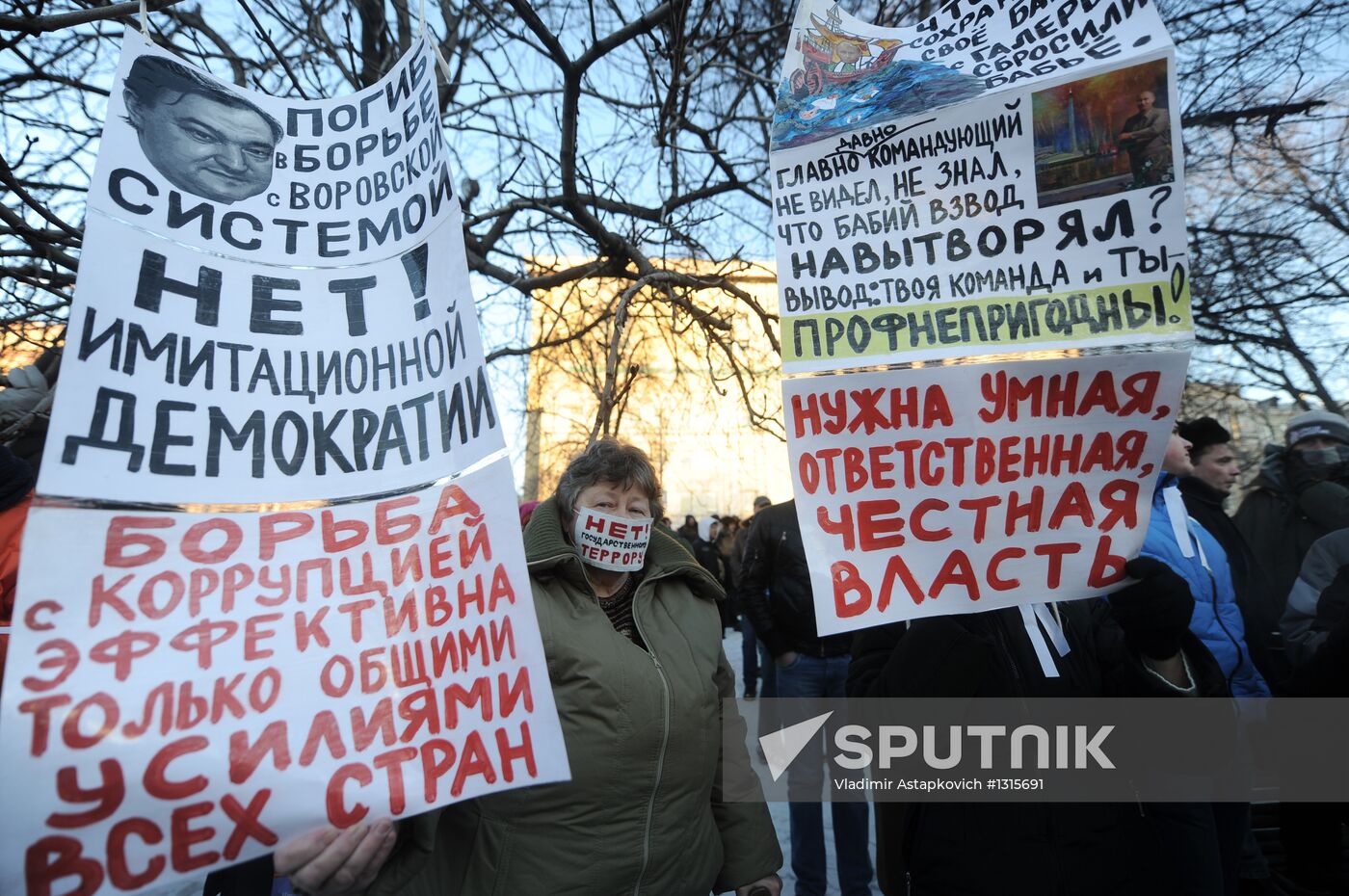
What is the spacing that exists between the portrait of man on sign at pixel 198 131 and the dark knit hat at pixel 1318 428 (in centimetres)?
459

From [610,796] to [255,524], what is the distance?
→ 0.97 metres

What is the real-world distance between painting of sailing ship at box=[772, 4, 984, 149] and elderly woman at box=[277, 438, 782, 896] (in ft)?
3.42

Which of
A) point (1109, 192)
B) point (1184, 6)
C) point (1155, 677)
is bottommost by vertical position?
point (1155, 677)

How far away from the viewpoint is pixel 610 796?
1.80 meters

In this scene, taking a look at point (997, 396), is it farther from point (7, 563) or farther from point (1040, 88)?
point (7, 563)

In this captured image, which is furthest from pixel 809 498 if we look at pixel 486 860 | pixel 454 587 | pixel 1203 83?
pixel 1203 83

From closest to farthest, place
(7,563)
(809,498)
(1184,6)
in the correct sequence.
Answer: (809,498)
(7,563)
(1184,6)

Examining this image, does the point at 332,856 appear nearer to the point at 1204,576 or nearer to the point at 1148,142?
Result: the point at 1148,142

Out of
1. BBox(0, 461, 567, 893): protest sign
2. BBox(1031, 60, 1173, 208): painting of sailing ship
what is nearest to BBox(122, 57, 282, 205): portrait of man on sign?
BBox(0, 461, 567, 893): protest sign

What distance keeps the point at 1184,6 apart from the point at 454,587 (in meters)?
6.17

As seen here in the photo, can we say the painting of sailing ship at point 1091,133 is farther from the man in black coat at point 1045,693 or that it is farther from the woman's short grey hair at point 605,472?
the woman's short grey hair at point 605,472

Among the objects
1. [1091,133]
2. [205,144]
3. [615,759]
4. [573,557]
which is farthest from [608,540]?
[1091,133]

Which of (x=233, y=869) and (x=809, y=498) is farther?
(x=233, y=869)

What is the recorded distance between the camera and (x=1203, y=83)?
5.32 meters
